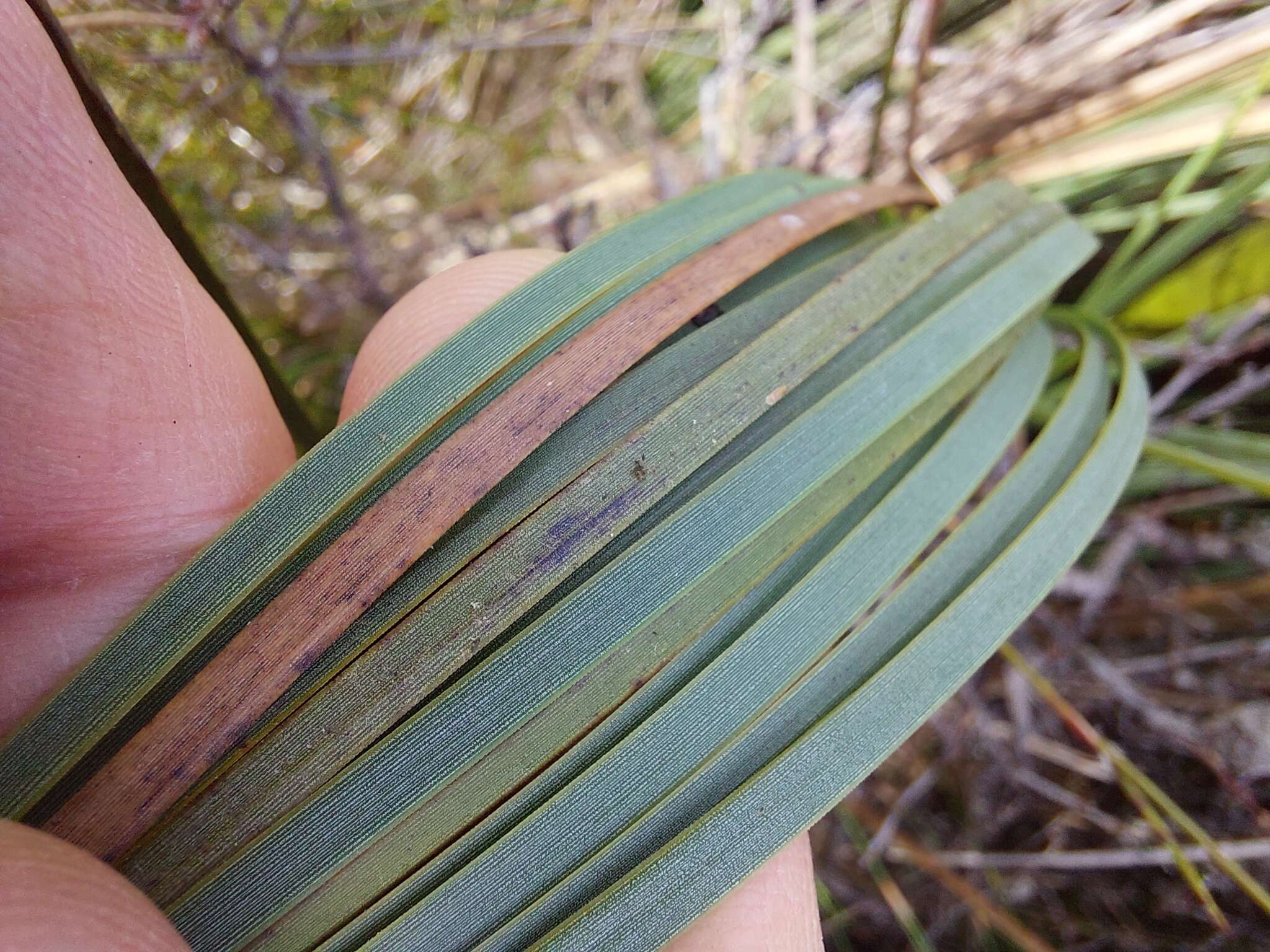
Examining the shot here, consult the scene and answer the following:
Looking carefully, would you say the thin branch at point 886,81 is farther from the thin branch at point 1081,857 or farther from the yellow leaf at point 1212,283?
the thin branch at point 1081,857

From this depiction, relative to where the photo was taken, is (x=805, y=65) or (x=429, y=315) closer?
(x=429, y=315)

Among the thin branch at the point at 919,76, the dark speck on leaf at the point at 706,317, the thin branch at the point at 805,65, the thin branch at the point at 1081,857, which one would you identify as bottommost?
the thin branch at the point at 1081,857

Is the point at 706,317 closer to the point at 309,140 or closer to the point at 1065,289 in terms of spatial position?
the point at 309,140

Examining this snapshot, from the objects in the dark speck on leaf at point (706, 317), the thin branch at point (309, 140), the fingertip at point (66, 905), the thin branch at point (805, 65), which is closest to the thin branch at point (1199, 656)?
the dark speck on leaf at point (706, 317)

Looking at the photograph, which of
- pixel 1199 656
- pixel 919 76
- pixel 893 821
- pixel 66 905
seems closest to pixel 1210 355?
pixel 1199 656

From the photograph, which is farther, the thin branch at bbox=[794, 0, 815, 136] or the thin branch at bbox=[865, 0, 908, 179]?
the thin branch at bbox=[794, 0, 815, 136]

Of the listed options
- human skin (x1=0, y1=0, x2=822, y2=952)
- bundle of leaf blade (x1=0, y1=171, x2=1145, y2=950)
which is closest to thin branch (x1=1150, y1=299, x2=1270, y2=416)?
bundle of leaf blade (x1=0, y1=171, x2=1145, y2=950)

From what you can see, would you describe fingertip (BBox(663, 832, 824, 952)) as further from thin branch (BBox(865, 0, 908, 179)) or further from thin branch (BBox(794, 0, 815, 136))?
thin branch (BBox(794, 0, 815, 136))
